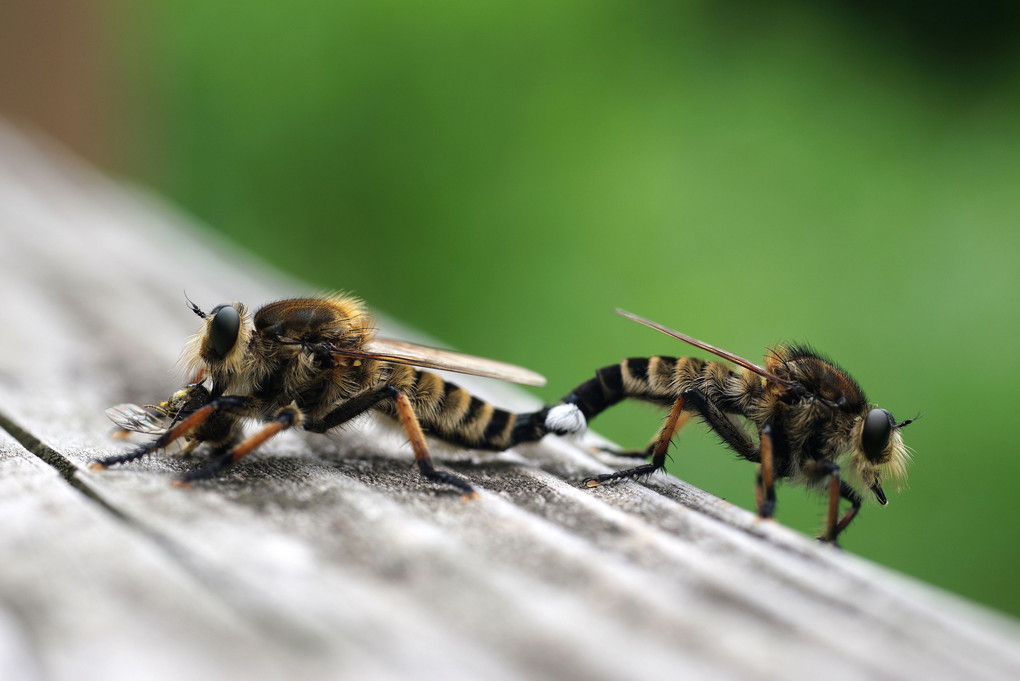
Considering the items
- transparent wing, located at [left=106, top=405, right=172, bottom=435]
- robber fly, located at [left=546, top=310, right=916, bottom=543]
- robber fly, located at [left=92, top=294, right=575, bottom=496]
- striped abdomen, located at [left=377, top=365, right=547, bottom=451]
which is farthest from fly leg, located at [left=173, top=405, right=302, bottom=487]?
robber fly, located at [left=546, top=310, right=916, bottom=543]

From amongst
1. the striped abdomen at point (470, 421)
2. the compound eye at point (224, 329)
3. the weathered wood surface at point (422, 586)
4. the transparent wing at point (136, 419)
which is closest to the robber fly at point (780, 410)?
the striped abdomen at point (470, 421)

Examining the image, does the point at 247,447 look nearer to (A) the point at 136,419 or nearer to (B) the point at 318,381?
(A) the point at 136,419

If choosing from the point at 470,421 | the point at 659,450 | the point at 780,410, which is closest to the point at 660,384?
the point at 780,410

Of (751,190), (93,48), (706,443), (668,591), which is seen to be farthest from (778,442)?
(93,48)

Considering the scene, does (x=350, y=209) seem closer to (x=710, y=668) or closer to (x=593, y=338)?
(x=593, y=338)

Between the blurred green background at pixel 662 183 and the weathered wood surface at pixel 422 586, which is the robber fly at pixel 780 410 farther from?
the blurred green background at pixel 662 183
